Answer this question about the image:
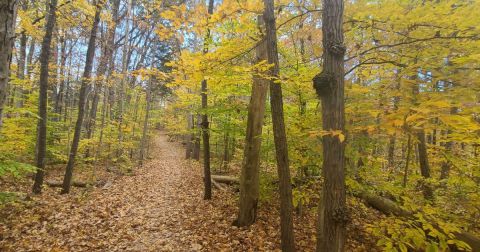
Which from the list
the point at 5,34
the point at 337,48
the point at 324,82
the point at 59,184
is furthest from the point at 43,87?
the point at 337,48

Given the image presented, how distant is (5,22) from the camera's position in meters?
2.82

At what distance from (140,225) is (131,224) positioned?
0.80 feet

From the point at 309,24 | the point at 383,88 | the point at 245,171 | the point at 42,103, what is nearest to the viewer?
the point at 383,88

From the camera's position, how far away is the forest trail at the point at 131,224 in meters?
5.99

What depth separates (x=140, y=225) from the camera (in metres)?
7.09

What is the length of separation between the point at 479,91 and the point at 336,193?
2332 millimetres

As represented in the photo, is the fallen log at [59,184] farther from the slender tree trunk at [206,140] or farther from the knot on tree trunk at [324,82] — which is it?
the knot on tree trunk at [324,82]

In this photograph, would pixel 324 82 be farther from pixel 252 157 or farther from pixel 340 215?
pixel 252 157

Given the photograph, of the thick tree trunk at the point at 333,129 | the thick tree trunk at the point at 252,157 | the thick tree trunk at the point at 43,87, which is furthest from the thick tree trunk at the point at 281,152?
the thick tree trunk at the point at 43,87

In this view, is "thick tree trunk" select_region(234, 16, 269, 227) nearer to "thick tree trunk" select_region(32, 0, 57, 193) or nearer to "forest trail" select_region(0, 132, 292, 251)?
"forest trail" select_region(0, 132, 292, 251)

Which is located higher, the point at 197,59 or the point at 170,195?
the point at 197,59

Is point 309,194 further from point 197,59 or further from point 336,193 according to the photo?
point 197,59

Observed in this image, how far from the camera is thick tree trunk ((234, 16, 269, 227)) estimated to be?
6.95 m

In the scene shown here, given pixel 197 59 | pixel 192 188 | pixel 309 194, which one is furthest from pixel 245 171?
pixel 192 188
